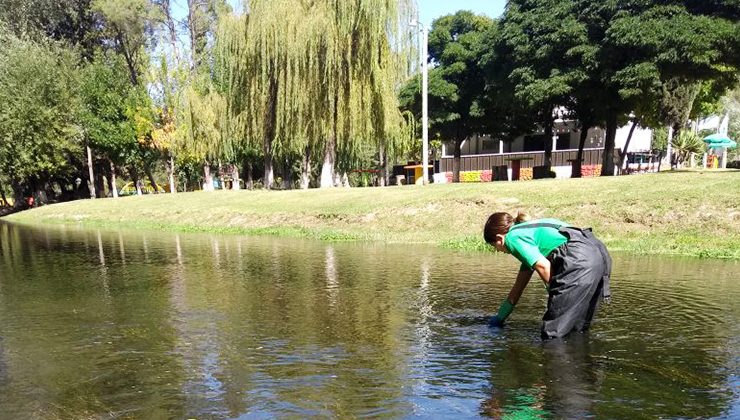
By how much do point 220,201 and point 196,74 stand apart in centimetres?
1589

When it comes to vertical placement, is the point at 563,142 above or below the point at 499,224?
above

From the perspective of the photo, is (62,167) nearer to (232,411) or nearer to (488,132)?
(488,132)

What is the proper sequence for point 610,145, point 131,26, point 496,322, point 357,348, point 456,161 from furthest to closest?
1. point 456,161
2. point 131,26
3. point 610,145
4. point 496,322
5. point 357,348

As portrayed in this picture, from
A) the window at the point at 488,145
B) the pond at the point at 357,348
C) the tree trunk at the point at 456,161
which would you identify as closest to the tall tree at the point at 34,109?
the tree trunk at the point at 456,161

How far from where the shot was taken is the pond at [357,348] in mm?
4109

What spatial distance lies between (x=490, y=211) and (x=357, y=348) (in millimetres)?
12410

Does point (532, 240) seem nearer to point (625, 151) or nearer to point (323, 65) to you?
point (323, 65)

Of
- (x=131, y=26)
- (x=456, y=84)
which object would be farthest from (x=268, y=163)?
(x=131, y=26)

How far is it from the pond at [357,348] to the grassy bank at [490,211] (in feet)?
10.8

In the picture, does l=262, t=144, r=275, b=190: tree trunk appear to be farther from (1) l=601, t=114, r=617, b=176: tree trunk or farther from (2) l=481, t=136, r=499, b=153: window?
(2) l=481, t=136, r=499, b=153: window

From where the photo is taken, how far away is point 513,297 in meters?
5.69

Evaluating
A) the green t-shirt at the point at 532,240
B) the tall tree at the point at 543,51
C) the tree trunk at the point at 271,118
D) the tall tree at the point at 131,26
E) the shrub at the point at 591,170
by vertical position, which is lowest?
the shrub at the point at 591,170

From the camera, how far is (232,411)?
4.00 m

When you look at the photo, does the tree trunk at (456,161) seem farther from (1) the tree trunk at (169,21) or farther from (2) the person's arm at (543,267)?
(2) the person's arm at (543,267)
